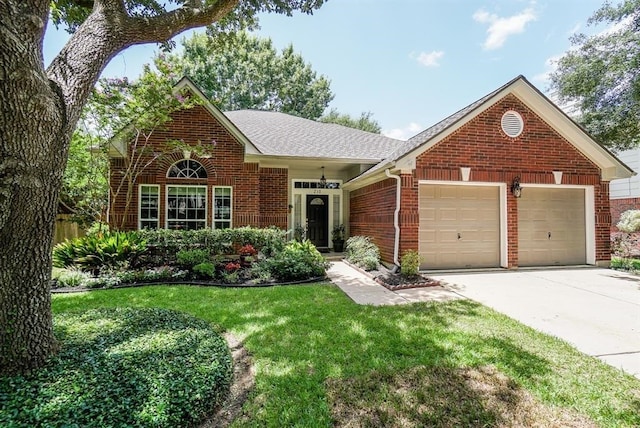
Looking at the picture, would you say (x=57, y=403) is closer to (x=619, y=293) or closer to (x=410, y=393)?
(x=410, y=393)

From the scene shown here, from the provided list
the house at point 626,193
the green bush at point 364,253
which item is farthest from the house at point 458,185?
the house at point 626,193

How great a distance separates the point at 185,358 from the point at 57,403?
3.19 ft

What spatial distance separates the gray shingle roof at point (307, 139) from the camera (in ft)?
34.9

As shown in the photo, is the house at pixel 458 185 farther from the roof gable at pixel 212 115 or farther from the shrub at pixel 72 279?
the shrub at pixel 72 279

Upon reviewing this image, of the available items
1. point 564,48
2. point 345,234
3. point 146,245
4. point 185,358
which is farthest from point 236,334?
point 564,48

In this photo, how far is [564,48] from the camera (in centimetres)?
1123

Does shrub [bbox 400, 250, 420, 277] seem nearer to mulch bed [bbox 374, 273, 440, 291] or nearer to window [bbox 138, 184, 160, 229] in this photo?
mulch bed [bbox 374, 273, 440, 291]

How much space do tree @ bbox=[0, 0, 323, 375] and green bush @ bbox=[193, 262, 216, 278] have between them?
4.33 metres

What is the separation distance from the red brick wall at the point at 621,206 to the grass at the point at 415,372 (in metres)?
15.2

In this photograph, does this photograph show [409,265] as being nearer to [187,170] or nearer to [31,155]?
[31,155]

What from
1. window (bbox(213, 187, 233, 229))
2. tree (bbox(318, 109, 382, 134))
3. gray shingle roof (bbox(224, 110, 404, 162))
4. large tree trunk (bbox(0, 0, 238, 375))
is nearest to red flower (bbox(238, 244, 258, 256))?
window (bbox(213, 187, 233, 229))

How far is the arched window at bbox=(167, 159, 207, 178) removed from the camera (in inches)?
374

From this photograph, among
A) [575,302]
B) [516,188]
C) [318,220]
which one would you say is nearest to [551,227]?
[516,188]

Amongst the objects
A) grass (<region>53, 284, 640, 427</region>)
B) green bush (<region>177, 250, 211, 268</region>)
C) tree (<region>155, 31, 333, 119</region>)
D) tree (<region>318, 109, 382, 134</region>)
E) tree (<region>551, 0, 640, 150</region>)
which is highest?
tree (<region>155, 31, 333, 119</region>)
